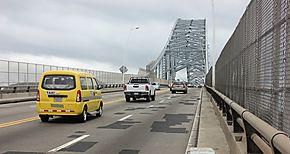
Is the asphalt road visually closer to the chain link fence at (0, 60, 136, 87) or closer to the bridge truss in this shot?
the chain link fence at (0, 60, 136, 87)

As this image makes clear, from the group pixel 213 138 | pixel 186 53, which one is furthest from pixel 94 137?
pixel 186 53

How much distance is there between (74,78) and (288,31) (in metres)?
11.5

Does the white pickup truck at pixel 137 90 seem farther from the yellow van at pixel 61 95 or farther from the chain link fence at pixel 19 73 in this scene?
the yellow van at pixel 61 95

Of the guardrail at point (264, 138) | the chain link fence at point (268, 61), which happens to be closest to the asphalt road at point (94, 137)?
the chain link fence at point (268, 61)

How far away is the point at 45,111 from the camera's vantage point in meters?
Result: 14.8

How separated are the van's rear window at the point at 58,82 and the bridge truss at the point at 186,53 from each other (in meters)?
118

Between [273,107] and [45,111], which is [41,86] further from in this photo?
[273,107]

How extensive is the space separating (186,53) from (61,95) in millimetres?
130376

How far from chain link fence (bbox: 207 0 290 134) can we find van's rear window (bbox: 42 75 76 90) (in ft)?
26.6

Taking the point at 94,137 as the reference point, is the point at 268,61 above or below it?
above

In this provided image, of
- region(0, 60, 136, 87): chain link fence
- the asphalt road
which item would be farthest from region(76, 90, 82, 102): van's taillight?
region(0, 60, 136, 87): chain link fence

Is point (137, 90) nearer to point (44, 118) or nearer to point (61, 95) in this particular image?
point (44, 118)

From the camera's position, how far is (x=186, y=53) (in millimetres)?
143625

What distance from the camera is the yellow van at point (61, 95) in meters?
14.7
